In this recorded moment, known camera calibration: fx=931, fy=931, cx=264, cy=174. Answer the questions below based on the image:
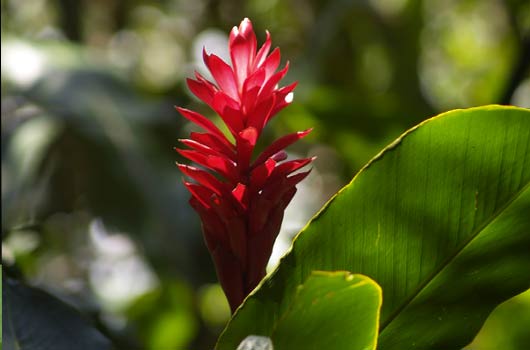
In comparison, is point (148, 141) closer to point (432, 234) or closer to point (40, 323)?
point (40, 323)

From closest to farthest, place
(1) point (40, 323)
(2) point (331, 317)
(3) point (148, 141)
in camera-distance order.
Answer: (2) point (331, 317) → (1) point (40, 323) → (3) point (148, 141)

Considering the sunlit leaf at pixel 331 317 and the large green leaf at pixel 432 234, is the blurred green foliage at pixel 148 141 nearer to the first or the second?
the large green leaf at pixel 432 234

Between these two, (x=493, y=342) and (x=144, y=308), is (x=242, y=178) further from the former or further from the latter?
(x=144, y=308)

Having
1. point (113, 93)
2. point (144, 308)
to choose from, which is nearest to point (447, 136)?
point (144, 308)

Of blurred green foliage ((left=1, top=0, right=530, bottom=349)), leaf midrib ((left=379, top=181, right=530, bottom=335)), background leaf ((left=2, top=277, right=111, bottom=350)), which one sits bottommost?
blurred green foliage ((left=1, top=0, right=530, bottom=349))

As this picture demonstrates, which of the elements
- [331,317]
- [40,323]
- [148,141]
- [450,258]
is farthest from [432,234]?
[148,141]

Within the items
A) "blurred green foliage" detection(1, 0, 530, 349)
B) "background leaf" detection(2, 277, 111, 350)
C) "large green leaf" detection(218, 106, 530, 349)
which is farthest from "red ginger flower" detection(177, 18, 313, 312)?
"blurred green foliage" detection(1, 0, 530, 349)

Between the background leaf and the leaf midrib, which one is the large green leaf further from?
the background leaf
